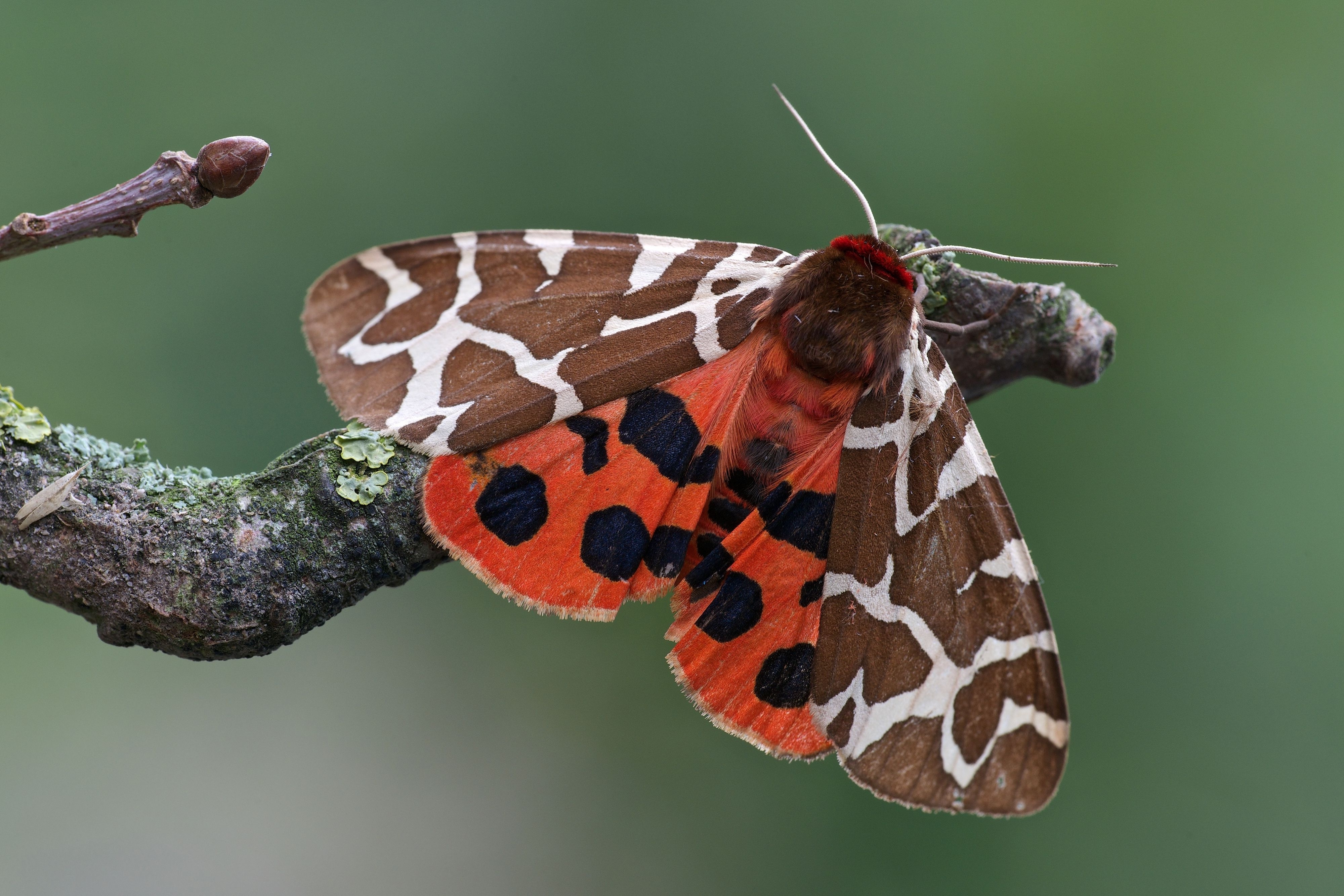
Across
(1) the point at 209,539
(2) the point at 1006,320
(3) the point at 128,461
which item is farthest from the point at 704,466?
(3) the point at 128,461

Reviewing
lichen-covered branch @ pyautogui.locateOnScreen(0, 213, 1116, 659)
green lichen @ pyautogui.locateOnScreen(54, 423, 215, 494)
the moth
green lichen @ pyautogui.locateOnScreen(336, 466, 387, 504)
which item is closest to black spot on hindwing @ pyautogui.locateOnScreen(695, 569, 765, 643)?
the moth

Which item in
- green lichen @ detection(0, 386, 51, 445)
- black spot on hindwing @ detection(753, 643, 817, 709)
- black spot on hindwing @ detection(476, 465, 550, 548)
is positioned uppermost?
green lichen @ detection(0, 386, 51, 445)

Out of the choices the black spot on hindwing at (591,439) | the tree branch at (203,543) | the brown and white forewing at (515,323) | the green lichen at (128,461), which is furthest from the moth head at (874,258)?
the green lichen at (128,461)

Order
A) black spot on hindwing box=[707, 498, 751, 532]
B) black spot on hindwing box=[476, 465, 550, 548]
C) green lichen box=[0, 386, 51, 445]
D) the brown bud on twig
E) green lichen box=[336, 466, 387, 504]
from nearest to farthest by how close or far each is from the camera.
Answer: the brown bud on twig < green lichen box=[0, 386, 51, 445] < green lichen box=[336, 466, 387, 504] < black spot on hindwing box=[476, 465, 550, 548] < black spot on hindwing box=[707, 498, 751, 532]

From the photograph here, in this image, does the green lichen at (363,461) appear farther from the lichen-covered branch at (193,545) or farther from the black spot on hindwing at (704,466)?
the black spot on hindwing at (704,466)

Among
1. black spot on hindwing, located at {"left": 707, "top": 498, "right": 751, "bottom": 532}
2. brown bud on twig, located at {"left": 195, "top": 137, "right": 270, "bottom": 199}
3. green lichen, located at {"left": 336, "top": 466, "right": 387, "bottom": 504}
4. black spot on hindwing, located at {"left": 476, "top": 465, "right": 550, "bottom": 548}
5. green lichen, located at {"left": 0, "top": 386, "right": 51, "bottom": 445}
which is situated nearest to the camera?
brown bud on twig, located at {"left": 195, "top": 137, "right": 270, "bottom": 199}

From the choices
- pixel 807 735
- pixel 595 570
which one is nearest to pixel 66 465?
pixel 595 570

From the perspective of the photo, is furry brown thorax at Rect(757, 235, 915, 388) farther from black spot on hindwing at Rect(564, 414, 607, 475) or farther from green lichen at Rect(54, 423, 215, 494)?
green lichen at Rect(54, 423, 215, 494)
